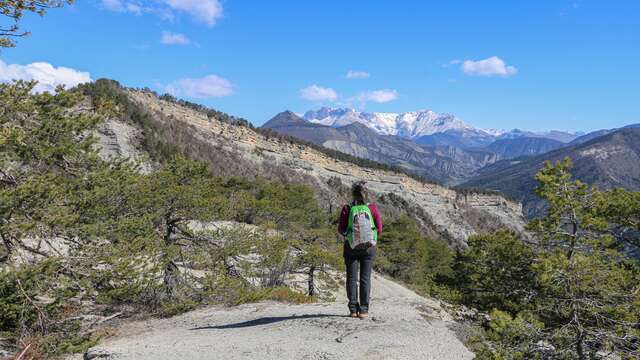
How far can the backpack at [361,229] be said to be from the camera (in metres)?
7.45

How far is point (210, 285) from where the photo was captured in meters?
12.1

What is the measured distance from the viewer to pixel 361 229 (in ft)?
24.4

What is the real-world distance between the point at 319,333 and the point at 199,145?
57.1m

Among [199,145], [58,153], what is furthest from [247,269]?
[199,145]

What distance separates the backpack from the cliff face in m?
48.3

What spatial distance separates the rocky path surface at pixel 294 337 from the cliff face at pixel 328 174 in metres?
46.4

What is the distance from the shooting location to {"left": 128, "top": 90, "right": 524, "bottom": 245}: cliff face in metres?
65.9

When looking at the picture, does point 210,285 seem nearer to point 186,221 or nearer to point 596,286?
point 186,221

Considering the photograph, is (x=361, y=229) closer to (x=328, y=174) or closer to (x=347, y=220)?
(x=347, y=220)

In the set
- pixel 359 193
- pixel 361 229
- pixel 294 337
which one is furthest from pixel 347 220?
pixel 294 337

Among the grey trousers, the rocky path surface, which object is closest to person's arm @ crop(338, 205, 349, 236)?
the grey trousers

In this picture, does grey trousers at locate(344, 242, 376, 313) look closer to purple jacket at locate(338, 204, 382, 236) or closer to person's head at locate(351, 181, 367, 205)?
purple jacket at locate(338, 204, 382, 236)

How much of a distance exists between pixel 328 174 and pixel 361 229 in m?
75.8

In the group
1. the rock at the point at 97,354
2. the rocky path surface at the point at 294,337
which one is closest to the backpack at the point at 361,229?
the rocky path surface at the point at 294,337
